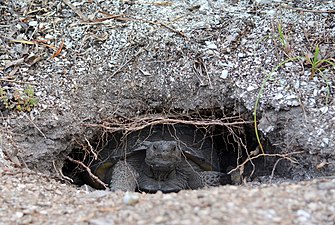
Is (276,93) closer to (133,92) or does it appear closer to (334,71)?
(334,71)

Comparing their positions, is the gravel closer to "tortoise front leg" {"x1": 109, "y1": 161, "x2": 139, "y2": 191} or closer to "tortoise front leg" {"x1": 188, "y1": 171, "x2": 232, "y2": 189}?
"tortoise front leg" {"x1": 109, "y1": 161, "x2": 139, "y2": 191}

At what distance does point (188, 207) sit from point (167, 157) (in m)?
2.05

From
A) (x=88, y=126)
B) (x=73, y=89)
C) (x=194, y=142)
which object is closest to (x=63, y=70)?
(x=73, y=89)

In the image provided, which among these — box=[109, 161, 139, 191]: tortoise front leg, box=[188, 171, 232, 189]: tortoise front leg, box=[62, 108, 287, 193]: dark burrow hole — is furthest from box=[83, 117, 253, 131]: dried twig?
box=[188, 171, 232, 189]: tortoise front leg

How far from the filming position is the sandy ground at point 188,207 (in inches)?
119

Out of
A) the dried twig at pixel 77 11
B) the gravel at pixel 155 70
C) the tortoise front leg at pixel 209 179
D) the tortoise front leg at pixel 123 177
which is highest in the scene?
the dried twig at pixel 77 11

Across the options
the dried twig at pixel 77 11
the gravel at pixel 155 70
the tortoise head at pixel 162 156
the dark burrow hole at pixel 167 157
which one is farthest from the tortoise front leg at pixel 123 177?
the dried twig at pixel 77 11

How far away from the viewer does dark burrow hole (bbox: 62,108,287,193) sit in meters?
5.09

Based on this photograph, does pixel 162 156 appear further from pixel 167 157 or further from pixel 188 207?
pixel 188 207

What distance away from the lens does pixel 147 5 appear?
547cm

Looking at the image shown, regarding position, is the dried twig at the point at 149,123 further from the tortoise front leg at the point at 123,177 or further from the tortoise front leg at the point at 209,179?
the tortoise front leg at the point at 209,179

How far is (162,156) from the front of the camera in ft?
17.0

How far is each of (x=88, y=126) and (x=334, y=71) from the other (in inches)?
81.3

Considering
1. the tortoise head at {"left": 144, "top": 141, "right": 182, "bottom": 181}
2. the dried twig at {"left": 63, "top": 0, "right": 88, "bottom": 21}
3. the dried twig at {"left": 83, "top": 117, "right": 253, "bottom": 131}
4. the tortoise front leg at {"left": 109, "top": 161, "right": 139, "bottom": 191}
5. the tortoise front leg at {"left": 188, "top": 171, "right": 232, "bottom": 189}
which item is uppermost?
the dried twig at {"left": 63, "top": 0, "right": 88, "bottom": 21}
